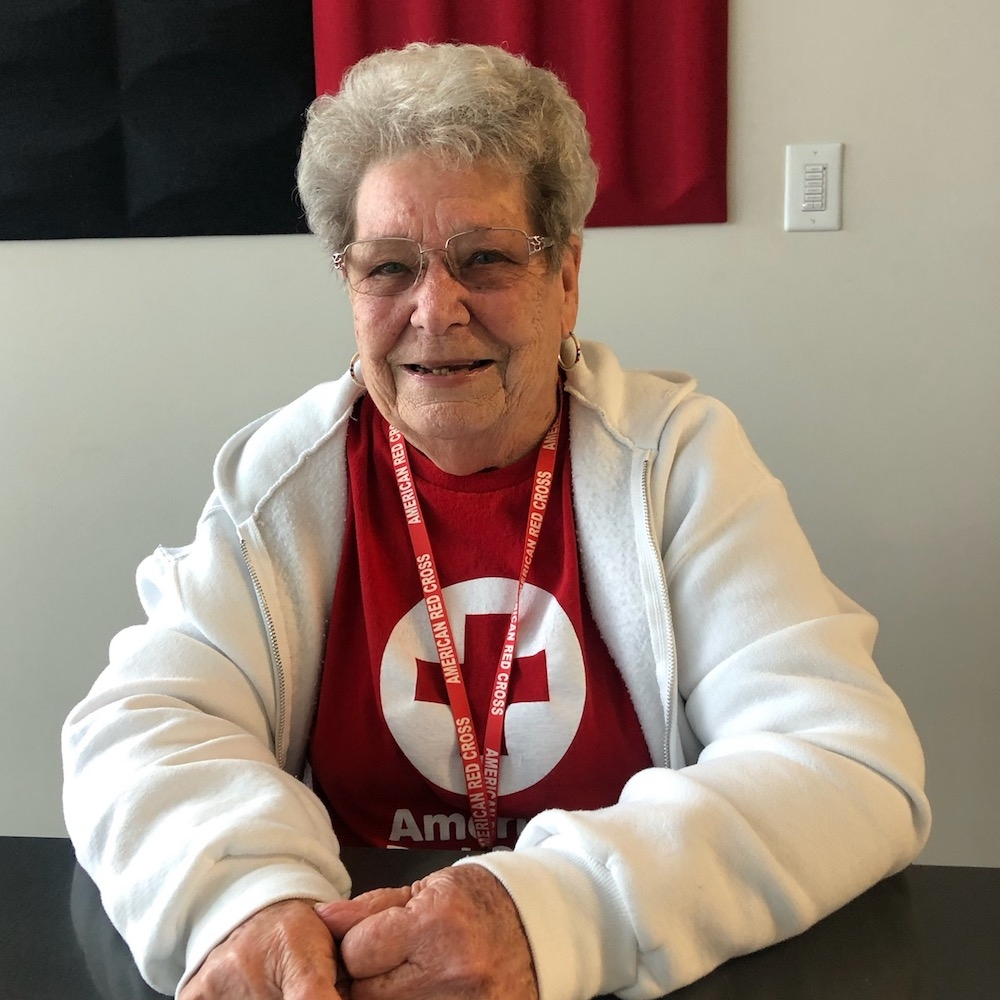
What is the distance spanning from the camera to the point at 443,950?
82 cm

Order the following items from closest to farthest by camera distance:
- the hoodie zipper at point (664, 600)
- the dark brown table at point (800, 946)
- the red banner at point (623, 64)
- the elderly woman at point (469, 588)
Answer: the dark brown table at point (800, 946), the elderly woman at point (469, 588), the hoodie zipper at point (664, 600), the red banner at point (623, 64)

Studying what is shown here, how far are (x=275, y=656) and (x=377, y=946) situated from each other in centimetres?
50

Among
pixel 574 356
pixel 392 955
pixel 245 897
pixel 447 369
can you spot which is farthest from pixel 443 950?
pixel 574 356

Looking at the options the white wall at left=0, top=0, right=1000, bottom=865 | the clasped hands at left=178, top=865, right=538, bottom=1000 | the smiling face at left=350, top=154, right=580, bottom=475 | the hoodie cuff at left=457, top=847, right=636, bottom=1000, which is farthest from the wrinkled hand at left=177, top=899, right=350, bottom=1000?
the white wall at left=0, top=0, right=1000, bottom=865

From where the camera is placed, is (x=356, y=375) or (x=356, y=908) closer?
(x=356, y=908)

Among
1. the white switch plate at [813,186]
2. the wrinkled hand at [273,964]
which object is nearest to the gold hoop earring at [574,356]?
the white switch plate at [813,186]

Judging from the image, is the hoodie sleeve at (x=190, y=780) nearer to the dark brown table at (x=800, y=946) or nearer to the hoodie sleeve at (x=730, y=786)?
the dark brown table at (x=800, y=946)

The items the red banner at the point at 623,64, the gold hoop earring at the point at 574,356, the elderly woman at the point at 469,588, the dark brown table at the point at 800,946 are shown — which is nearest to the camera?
the dark brown table at the point at 800,946

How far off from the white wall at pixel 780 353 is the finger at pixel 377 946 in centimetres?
128

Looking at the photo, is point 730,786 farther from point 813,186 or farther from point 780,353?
point 813,186

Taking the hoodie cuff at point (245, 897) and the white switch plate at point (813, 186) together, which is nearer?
the hoodie cuff at point (245, 897)

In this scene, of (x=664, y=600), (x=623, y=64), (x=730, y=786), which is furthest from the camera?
(x=623, y=64)

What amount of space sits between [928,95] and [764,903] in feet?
4.74

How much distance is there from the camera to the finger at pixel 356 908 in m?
0.86
